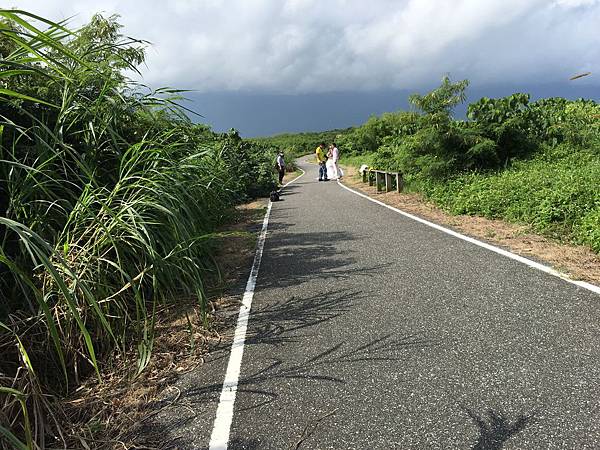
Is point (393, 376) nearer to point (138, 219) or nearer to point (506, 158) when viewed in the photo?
point (138, 219)

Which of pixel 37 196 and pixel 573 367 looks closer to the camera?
pixel 573 367

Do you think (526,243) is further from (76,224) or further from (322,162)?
(322,162)

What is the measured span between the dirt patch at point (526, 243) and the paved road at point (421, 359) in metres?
0.43

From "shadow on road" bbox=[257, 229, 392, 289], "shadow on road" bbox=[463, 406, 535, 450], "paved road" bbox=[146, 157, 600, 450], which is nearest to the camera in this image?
"shadow on road" bbox=[463, 406, 535, 450]

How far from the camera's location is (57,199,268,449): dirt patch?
7.76 feet

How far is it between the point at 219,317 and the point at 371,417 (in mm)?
2038

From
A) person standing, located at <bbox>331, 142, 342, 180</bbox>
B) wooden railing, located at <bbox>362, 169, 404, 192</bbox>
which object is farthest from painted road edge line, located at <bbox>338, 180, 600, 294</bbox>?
person standing, located at <bbox>331, 142, 342, 180</bbox>

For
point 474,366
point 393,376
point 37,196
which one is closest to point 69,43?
point 37,196

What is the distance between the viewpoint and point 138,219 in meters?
3.45

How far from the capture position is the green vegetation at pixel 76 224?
232 cm

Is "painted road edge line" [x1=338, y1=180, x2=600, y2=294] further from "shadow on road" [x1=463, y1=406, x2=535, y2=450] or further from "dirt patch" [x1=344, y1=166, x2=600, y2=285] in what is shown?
"shadow on road" [x1=463, y1=406, x2=535, y2=450]

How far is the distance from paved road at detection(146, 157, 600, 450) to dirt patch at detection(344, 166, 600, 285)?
43cm

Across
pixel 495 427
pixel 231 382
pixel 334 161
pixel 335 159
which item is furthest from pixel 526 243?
pixel 334 161

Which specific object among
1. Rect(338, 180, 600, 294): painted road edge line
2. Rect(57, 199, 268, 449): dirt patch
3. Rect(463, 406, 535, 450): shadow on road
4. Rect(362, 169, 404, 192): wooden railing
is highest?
Rect(362, 169, 404, 192): wooden railing
